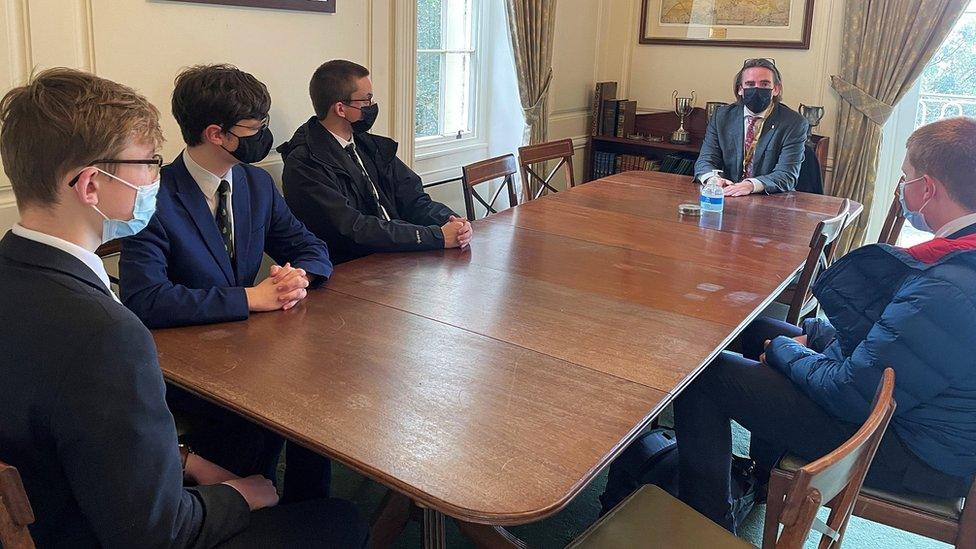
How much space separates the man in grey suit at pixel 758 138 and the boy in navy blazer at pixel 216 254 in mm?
2241

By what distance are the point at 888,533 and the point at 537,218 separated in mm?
1506

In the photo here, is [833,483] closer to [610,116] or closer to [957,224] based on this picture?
[957,224]

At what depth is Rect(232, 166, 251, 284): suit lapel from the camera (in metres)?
2.05

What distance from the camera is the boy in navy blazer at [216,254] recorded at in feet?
5.85

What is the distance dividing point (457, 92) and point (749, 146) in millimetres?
1672

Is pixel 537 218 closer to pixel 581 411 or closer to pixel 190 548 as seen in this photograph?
pixel 581 411

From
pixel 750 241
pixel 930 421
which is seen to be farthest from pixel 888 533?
pixel 750 241

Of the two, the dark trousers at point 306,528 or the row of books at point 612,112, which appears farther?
the row of books at point 612,112

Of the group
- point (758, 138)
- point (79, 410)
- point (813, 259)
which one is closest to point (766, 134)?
point (758, 138)

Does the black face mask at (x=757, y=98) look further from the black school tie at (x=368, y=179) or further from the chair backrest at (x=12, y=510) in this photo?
the chair backrest at (x=12, y=510)

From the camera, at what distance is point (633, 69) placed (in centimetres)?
535

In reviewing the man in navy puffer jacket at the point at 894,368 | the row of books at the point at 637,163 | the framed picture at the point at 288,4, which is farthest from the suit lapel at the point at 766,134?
the framed picture at the point at 288,4

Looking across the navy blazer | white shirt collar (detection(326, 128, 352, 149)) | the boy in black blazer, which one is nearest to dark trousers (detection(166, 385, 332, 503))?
the navy blazer

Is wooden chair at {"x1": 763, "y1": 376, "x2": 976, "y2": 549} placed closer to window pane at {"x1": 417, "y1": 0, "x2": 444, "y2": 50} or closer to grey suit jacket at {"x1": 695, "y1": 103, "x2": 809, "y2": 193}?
grey suit jacket at {"x1": 695, "y1": 103, "x2": 809, "y2": 193}
